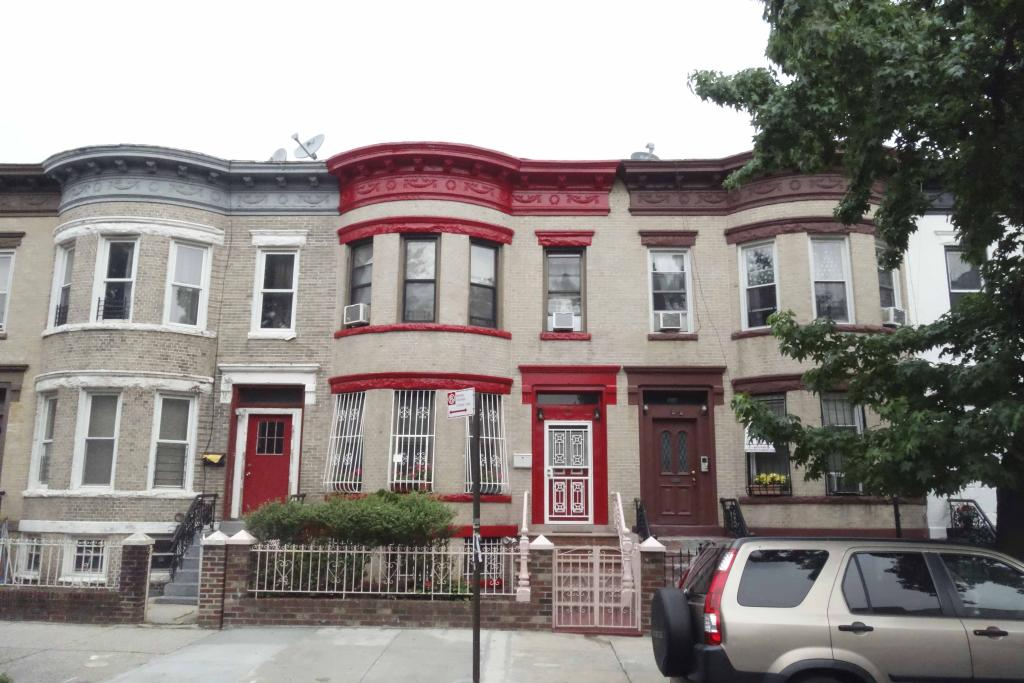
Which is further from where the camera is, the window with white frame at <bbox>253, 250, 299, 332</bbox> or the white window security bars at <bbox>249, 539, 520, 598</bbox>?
the window with white frame at <bbox>253, 250, 299, 332</bbox>

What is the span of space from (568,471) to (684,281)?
450 centimetres

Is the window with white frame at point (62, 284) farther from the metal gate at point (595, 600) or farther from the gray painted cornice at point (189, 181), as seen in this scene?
the metal gate at point (595, 600)

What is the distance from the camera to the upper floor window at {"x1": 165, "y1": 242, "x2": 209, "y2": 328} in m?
16.0

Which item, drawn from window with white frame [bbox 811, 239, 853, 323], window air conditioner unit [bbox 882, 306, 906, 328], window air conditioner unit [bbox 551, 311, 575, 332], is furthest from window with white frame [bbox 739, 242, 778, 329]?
window air conditioner unit [bbox 551, 311, 575, 332]

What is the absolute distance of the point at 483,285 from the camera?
1628 cm

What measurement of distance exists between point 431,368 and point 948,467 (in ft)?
31.1

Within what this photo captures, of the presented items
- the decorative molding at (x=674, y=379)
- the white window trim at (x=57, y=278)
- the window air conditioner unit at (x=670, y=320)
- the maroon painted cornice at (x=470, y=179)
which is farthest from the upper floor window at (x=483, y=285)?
the white window trim at (x=57, y=278)

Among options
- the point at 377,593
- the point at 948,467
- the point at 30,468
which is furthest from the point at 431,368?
the point at 948,467

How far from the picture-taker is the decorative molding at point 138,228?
1605 cm

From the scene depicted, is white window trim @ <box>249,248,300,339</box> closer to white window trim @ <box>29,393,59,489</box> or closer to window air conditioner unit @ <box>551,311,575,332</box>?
white window trim @ <box>29,393,59,489</box>

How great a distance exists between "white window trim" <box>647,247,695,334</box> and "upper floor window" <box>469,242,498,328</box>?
3.07m

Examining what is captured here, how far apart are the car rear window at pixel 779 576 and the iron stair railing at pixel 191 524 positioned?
10.2m

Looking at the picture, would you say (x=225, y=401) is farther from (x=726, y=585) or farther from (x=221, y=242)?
(x=726, y=585)

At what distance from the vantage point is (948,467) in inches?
294
